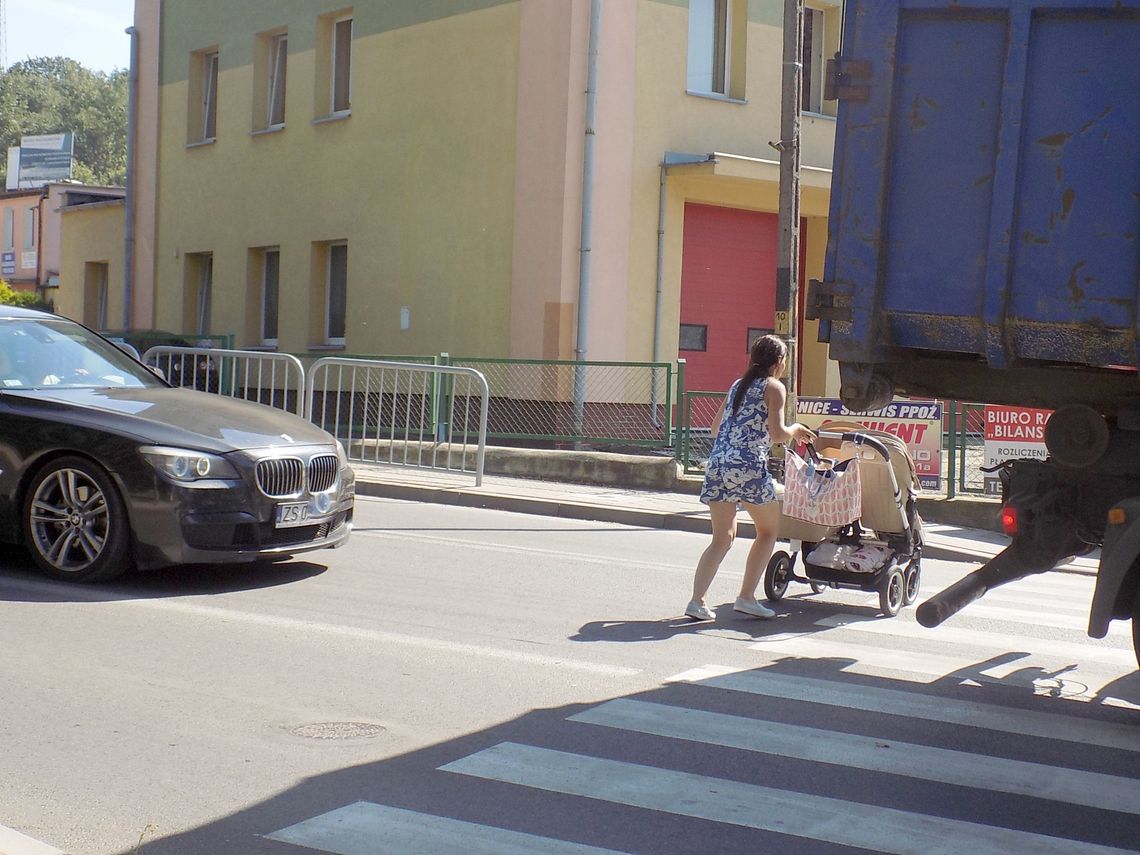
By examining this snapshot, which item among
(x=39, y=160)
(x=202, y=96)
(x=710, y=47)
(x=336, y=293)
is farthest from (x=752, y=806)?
(x=39, y=160)

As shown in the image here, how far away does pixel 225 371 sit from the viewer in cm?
1639

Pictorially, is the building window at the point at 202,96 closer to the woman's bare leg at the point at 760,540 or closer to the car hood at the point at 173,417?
the car hood at the point at 173,417

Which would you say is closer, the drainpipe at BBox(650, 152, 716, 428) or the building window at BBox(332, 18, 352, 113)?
the drainpipe at BBox(650, 152, 716, 428)

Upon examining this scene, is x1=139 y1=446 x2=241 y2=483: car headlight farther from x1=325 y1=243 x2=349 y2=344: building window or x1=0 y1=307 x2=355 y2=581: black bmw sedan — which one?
x1=325 y1=243 x2=349 y2=344: building window

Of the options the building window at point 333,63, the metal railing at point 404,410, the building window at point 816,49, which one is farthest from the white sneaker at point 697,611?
the building window at point 333,63

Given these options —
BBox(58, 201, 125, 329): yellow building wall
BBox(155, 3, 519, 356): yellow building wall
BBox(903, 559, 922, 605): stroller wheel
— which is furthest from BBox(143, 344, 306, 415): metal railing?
BBox(58, 201, 125, 329): yellow building wall

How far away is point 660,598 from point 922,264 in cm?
348

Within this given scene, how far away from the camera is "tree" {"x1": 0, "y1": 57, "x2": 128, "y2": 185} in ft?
372

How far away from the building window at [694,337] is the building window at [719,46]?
329 cm

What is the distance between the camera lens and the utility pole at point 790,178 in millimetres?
13938

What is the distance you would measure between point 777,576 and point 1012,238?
3.58 metres

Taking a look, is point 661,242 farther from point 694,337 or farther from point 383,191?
point 383,191

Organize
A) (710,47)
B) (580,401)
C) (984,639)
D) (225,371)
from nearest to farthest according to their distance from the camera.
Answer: (984,639) → (225,371) → (580,401) → (710,47)

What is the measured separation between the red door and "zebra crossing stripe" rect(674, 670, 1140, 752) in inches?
543
